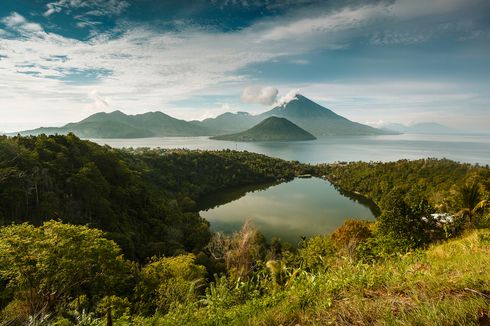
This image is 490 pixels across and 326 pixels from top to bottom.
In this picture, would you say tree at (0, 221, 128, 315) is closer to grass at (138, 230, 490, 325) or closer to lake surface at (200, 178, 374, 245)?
grass at (138, 230, 490, 325)

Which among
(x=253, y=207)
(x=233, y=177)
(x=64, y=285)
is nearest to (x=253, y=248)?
(x=64, y=285)

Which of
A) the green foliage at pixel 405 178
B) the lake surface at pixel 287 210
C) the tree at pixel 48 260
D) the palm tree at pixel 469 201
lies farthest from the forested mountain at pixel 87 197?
the green foliage at pixel 405 178

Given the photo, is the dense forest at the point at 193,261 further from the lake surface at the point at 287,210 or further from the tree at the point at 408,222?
the lake surface at the point at 287,210

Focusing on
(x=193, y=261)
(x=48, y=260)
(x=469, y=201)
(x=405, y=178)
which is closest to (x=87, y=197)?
(x=193, y=261)

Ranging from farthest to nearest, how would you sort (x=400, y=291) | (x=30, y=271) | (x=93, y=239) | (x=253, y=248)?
(x=253, y=248) < (x=93, y=239) < (x=30, y=271) < (x=400, y=291)

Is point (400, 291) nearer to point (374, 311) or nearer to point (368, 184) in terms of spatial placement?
point (374, 311)

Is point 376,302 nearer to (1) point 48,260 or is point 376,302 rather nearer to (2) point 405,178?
(1) point 48,260
